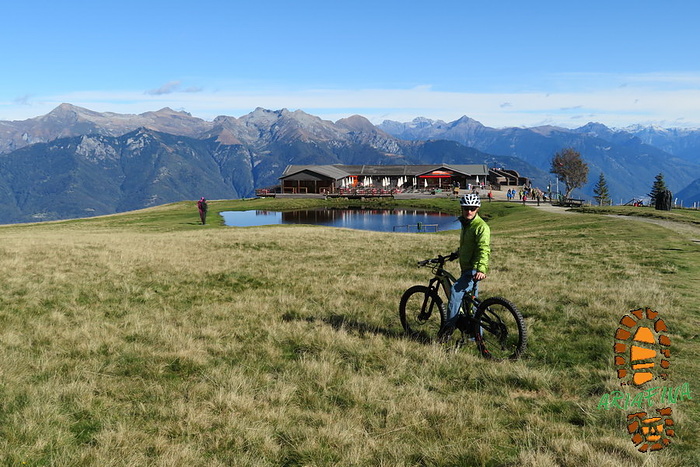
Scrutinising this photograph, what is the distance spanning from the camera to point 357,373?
25.1 feet

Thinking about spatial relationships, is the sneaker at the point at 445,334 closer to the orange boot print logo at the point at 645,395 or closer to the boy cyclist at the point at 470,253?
the boy cyclist at the point at 470,253

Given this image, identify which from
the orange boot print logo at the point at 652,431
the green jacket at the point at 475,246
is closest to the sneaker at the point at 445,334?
the green jacket at the point at 475,246

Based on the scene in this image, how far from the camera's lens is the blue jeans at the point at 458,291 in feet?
28.0

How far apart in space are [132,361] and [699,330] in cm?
1159

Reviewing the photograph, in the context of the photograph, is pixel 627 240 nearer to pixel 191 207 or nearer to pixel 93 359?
pixel 93 359

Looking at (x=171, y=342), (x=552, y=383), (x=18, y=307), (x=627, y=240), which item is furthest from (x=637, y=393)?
(x=627, y=240)

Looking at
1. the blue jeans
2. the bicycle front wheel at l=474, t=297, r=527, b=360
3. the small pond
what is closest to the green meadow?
the bicycle front wheel at l=474, t=297, r=527, b=360

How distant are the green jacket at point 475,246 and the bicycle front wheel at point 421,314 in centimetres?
118

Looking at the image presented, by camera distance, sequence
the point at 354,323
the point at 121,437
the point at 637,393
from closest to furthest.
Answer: the point at 121,437
the point at 637,393
the point at 354,323

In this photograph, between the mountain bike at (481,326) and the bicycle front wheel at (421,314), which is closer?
the mountain bike at (481,326)

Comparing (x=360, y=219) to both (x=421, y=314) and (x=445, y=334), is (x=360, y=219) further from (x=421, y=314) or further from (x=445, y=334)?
(x=445, y=334)

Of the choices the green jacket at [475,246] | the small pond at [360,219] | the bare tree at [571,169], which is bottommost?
the small pond at [360,219]

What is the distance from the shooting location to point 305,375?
24.6 feet

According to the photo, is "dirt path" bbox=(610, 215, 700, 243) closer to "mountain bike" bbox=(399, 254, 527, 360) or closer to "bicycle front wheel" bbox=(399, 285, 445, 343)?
"bicycle front wheel" bbox=(399, 285, 445, 343)
